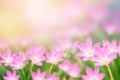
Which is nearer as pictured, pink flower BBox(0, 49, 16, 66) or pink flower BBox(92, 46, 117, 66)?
pink flower BBox(92, 46, 117, 66)

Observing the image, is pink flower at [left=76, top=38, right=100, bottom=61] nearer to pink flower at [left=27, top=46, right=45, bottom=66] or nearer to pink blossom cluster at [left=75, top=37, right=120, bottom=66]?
pink blossom cluster at [left=75, top=37, right=120, bottom=66]

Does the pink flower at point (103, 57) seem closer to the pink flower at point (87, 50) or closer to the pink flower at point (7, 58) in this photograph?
the pink flower at point (87, 50)

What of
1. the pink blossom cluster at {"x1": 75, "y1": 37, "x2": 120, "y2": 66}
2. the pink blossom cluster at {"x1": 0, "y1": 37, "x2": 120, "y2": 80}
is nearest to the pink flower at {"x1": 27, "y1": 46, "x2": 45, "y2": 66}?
the pink blossom cluster at {"x1": 0, "y1": 37, "x2": 120, "y2": 80}

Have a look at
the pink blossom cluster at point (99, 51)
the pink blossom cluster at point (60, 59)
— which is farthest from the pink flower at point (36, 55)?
the pink blossom cluster at point (99, 51)

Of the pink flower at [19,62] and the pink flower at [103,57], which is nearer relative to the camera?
the pink flower at [103,57]

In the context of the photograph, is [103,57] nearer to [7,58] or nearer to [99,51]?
[99,51]

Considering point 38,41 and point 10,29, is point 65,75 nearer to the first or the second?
point 38,41

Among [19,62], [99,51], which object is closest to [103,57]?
[99,51]

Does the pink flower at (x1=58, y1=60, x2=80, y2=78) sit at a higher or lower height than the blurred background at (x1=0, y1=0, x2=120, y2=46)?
lower
